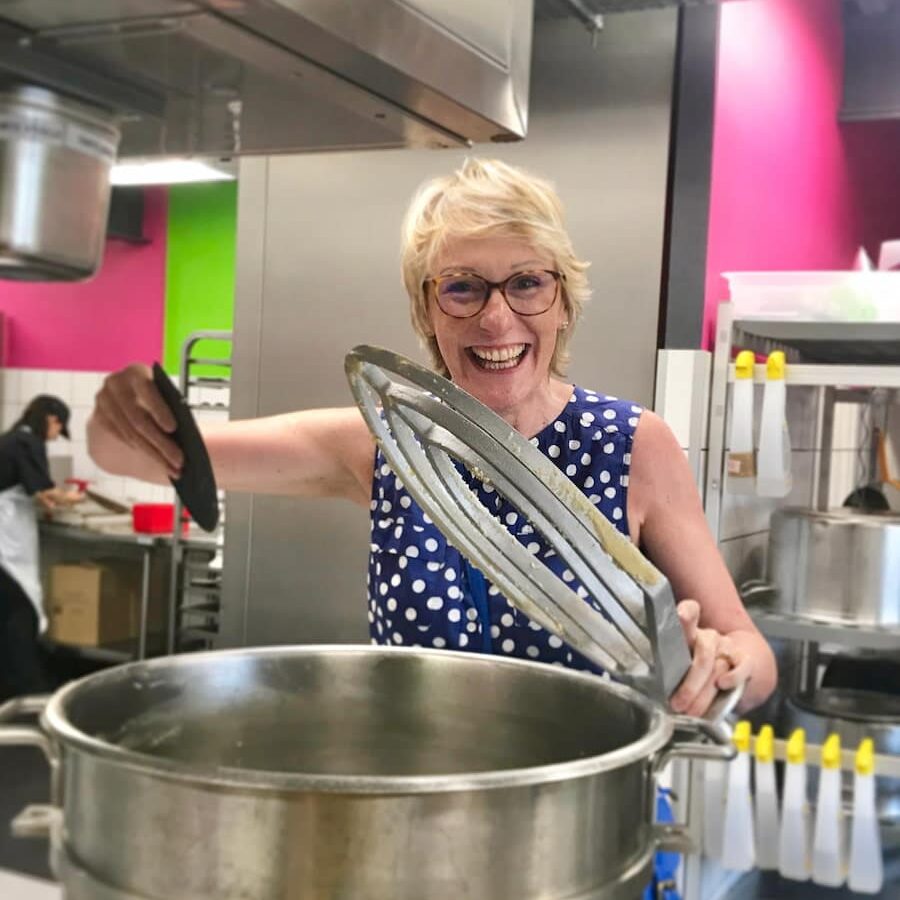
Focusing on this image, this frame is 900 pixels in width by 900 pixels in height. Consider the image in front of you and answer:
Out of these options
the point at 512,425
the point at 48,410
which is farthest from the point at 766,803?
the point at 48,410

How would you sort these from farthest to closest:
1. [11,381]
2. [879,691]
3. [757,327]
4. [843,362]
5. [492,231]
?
[11,381], [843,362], [879,691], [757,327], [492,231]

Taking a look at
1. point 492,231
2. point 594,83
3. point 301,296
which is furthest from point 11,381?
point 492,231

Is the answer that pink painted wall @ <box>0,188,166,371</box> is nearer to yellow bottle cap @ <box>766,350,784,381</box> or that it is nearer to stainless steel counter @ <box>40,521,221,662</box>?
stainless steel counter @ <box>40,521,221,662</box>

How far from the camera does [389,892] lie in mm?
340

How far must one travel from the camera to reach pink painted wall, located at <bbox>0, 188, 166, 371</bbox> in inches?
149

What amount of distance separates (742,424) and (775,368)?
9 centimetres

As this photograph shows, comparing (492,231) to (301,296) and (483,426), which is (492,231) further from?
(301,296)

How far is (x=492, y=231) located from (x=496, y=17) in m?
0.20

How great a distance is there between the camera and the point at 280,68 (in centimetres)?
53

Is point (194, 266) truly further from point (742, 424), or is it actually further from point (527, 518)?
point (527, 518)

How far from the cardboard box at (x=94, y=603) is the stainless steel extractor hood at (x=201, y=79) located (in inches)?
121

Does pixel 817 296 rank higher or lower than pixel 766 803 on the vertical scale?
higher

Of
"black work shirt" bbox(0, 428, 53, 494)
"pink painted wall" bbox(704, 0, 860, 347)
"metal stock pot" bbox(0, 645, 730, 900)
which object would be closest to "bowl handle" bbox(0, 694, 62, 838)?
"metal stock pot" bbox(0, 645, 730, 900)

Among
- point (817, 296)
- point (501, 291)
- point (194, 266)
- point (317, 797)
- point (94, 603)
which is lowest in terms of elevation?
point (94, 603)
